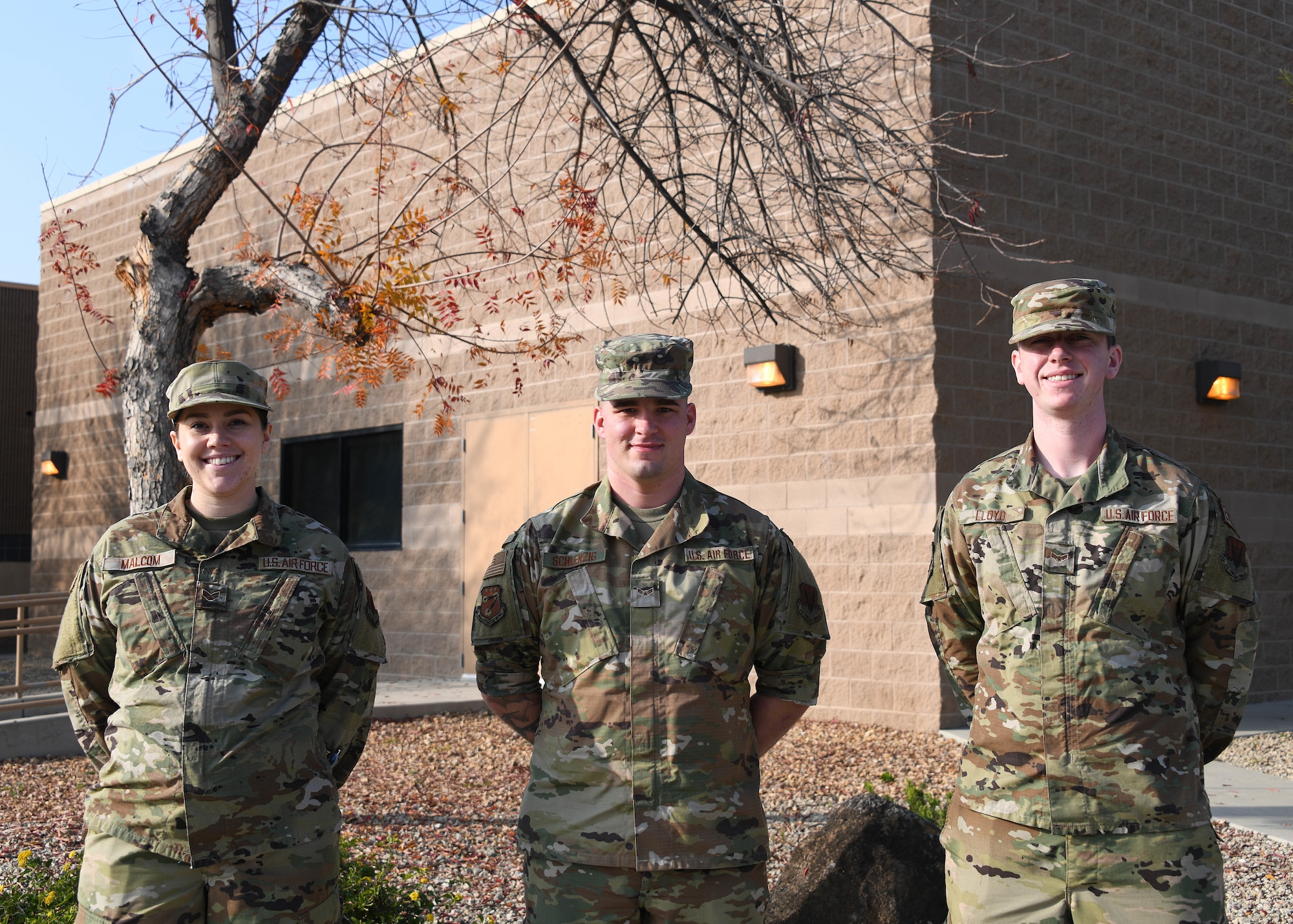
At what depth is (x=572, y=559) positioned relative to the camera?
3348 mm

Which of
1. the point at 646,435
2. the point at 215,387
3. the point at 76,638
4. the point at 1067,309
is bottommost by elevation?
the point at 76,638

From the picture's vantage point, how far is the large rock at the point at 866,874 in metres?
4.37

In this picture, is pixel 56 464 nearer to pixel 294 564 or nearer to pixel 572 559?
pixel 294 564

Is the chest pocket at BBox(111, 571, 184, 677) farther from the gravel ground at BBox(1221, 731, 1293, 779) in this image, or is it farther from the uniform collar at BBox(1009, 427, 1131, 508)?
the gravel ground at BBox(1221, 731, 1293, 779)

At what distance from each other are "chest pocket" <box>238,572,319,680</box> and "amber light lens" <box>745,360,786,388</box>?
21.3 feet

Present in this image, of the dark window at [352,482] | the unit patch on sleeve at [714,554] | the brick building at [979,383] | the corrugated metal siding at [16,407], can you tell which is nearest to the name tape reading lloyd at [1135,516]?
the unit patch on sleeve at [714,554]

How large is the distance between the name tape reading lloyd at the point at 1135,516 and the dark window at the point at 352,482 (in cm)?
1082

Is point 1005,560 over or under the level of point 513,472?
under

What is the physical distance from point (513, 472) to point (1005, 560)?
9018mm

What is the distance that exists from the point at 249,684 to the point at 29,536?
21.4 metres

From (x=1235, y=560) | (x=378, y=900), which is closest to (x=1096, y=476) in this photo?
(x=1235, y=560)

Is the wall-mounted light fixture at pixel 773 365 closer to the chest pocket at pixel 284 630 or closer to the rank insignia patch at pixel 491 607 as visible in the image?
the rank insignia patch at pixel 491 607

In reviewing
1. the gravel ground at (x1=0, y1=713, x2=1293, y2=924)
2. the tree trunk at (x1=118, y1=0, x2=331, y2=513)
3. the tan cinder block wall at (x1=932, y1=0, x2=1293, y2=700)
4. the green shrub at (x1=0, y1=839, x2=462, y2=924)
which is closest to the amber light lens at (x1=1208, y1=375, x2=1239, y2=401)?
the tan cinder block wall at (x1=932, y1=0, x2=1293, y2=700)

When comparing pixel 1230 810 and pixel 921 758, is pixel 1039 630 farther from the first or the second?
pixel 921 758
